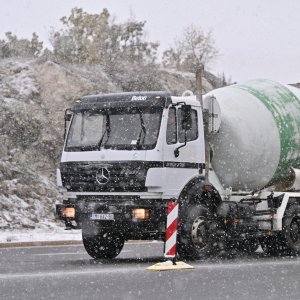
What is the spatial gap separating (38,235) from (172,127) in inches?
384

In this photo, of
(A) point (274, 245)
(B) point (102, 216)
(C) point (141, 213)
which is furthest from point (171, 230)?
(A) point (274, 245)

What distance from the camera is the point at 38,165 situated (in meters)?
30.3

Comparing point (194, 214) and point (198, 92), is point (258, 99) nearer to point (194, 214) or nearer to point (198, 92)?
point (198, 92)

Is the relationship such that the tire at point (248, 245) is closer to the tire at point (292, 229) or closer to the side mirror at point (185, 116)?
the tire at point (292, 229)

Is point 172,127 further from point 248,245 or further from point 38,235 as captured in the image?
point 38,235

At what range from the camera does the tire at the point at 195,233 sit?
14758 mm

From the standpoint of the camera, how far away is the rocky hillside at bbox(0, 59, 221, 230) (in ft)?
89.0

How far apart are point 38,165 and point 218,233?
15.7 m

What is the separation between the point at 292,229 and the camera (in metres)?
16.4

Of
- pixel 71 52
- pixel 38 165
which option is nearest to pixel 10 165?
pixel 38 165

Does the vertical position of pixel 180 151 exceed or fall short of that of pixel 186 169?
it exceeds it

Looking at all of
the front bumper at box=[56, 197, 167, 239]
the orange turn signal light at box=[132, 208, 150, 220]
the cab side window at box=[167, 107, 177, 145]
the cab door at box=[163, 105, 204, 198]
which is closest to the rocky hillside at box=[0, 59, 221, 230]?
the front bumper at box=[56, 197, 167, 239]

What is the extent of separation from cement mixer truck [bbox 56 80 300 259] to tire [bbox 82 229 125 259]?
0.02 meters

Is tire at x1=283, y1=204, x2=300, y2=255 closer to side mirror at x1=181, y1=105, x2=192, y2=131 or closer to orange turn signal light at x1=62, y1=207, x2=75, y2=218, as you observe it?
side mirror at x1=181, y1=105, x2=192, y2=131
